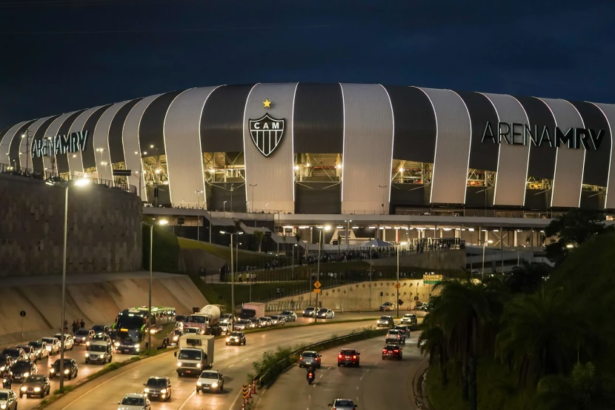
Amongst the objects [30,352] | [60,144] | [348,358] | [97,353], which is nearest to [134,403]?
[97,353]

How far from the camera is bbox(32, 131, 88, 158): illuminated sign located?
15050cm

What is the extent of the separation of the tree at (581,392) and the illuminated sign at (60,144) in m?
129

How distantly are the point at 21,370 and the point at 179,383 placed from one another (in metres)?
6.61

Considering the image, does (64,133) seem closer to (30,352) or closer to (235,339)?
(235,339)

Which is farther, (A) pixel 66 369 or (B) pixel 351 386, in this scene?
(B) pixel 351 386

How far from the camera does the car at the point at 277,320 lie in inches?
2977

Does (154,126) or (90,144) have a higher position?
(154,126)

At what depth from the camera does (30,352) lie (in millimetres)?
45875

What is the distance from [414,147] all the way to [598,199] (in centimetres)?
3216

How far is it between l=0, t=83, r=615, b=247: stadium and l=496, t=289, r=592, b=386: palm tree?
323ft

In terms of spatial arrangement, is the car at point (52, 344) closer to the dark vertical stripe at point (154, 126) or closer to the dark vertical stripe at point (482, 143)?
the dark vertical stripe at point (154, 126)

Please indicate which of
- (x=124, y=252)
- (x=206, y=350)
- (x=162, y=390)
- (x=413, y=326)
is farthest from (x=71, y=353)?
(x=413, y=326)

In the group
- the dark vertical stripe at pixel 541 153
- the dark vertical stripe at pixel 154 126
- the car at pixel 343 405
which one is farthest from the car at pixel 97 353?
the dark vertical stripe at pixel 541 153

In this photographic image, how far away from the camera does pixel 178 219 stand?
118562 millimetres
